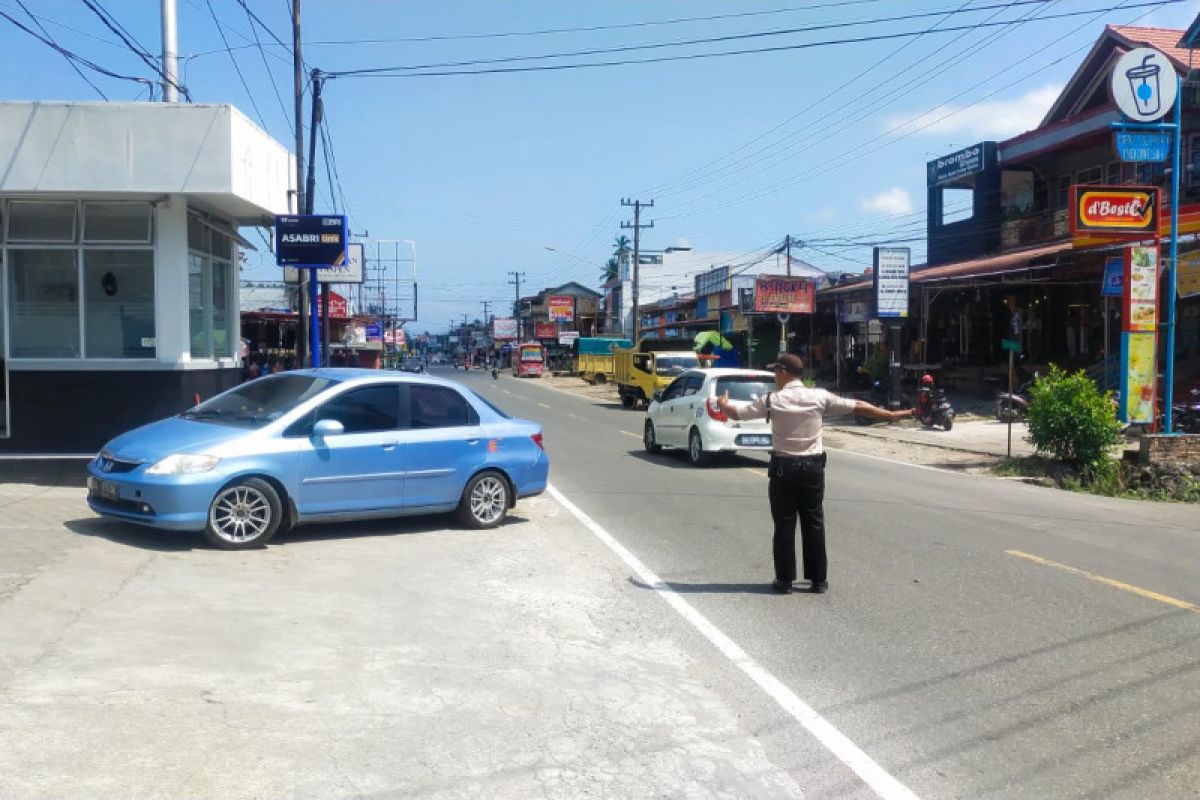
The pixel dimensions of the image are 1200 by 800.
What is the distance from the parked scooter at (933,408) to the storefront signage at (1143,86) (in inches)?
353

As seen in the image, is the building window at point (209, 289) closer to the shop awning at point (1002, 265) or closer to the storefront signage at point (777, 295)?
the shop awning at point (1002, 265)

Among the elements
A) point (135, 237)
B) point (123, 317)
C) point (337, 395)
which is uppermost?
point (135, 237)

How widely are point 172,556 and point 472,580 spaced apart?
2.47m

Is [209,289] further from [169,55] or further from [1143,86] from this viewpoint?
[1143,86]

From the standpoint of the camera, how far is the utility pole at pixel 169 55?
1656cm

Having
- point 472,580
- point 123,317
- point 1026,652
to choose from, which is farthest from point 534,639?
point 123,317

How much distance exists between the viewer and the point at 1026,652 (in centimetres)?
636

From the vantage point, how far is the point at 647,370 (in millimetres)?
35250

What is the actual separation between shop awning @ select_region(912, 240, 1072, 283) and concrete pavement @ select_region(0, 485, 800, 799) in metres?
20.9

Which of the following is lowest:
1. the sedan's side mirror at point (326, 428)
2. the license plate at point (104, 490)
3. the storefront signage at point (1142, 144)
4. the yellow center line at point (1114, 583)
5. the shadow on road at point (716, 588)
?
the yellow center line at point (1114, 583)

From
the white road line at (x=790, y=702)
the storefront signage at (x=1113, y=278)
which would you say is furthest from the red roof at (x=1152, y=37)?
the white road line at (x=790, y=702)

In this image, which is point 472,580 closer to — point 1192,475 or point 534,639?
point 534,639

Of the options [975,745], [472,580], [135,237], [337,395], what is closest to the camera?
[975,745]

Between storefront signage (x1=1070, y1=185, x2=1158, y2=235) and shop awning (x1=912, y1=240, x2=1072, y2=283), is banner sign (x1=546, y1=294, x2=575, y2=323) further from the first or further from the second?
storefront signage (x1=1070, y1=185, x2=1158, y2=235)
